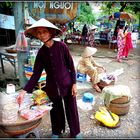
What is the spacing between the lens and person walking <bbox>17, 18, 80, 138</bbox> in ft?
8.83

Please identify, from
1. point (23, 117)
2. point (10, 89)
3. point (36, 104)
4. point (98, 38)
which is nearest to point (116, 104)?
point (36, 104)

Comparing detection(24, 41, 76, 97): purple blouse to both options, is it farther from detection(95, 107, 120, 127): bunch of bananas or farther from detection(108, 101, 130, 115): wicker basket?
detection(108, 101, 130, 115): wicker basket

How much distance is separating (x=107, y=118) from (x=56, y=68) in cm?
142

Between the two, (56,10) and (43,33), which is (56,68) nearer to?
(43,33)

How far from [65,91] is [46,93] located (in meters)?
0.32

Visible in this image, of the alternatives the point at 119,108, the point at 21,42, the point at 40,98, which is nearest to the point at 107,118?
the point at 119,108

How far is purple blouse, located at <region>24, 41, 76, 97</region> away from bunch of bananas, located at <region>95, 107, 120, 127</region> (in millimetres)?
1028

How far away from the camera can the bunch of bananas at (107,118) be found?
3589 mm

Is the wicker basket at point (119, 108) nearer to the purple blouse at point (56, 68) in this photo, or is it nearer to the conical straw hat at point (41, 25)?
the purple blouse at point (56, 68)

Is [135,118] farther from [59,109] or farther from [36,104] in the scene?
[36,104]

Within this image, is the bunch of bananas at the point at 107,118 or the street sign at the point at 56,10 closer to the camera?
the bunch of bananas at the point at 107,118

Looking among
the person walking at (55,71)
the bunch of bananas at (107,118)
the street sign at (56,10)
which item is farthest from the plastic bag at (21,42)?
the bunch of bananas at (107,118)

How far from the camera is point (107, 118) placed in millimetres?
3625

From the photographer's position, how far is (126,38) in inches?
365
